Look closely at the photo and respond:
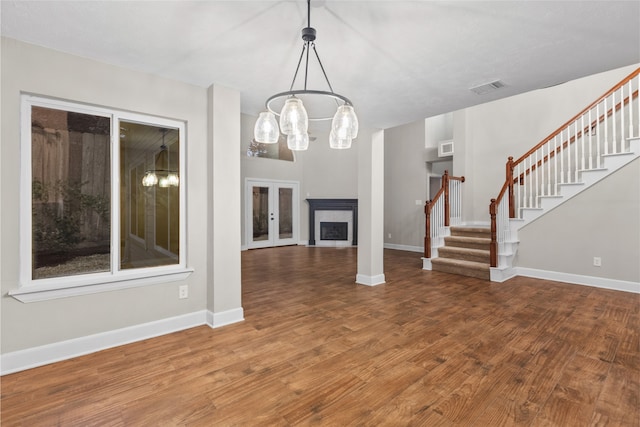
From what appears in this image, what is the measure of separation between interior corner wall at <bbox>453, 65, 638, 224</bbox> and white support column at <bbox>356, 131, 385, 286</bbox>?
3.29 metres

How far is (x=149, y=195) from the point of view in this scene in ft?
9.45

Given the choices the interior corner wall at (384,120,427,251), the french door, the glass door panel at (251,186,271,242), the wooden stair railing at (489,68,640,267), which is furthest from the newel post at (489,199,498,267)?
the glass door panel at (251,186,271,242)

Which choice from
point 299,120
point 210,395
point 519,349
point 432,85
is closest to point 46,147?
point 299,120

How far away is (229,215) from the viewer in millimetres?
3100

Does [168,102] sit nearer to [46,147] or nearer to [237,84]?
[237,84]

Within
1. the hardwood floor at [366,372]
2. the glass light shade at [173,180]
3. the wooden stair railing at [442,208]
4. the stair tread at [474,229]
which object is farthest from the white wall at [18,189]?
the stair tread at [474,229]

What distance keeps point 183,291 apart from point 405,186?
21.9ft

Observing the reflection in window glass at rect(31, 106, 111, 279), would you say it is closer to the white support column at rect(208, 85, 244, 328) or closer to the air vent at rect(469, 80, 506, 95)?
the white support column at rect(208, 85, 244, 328)

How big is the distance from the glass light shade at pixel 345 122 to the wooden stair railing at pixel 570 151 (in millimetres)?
4148

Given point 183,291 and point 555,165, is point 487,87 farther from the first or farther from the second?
point 183,291

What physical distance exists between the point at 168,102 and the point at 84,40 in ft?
2.48

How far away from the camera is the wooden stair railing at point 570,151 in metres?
4.41

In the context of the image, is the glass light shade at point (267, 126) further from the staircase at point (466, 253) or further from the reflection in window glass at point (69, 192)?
the staircase at point (466, 253)

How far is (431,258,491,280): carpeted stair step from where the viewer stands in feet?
16.4
